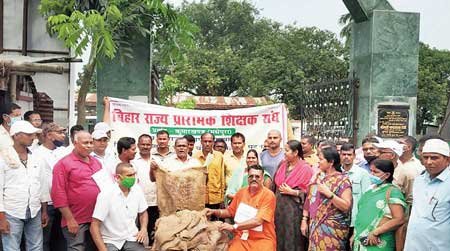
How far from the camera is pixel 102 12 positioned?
29.1ft

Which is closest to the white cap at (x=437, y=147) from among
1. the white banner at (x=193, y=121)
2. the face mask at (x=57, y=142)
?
the white banner at (x=193, y=121)

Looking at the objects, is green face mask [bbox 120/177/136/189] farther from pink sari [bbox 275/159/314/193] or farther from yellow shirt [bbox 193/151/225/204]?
pink sari [bbox 275/159/314/193]

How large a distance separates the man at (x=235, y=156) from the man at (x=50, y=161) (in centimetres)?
191

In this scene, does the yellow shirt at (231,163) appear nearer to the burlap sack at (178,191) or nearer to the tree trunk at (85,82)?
the burlap sack at (178,191)

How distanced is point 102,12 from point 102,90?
128 cm

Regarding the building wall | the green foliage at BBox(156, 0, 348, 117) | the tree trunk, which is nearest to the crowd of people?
the tree trunk

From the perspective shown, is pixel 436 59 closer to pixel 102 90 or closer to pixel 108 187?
pixel 102 90

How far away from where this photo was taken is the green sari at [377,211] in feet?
15.3

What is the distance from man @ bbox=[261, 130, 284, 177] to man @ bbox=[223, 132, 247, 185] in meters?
0.29

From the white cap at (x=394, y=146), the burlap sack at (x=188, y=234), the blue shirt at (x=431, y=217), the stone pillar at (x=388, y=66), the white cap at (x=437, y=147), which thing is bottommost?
the burlap sack at (x=188, y=234)

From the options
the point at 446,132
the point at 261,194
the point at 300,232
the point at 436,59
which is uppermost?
the point at 436,59

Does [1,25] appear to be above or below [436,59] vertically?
below

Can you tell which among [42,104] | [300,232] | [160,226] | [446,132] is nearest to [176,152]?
[160,226]

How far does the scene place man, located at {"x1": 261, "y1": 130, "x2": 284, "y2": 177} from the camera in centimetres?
654
